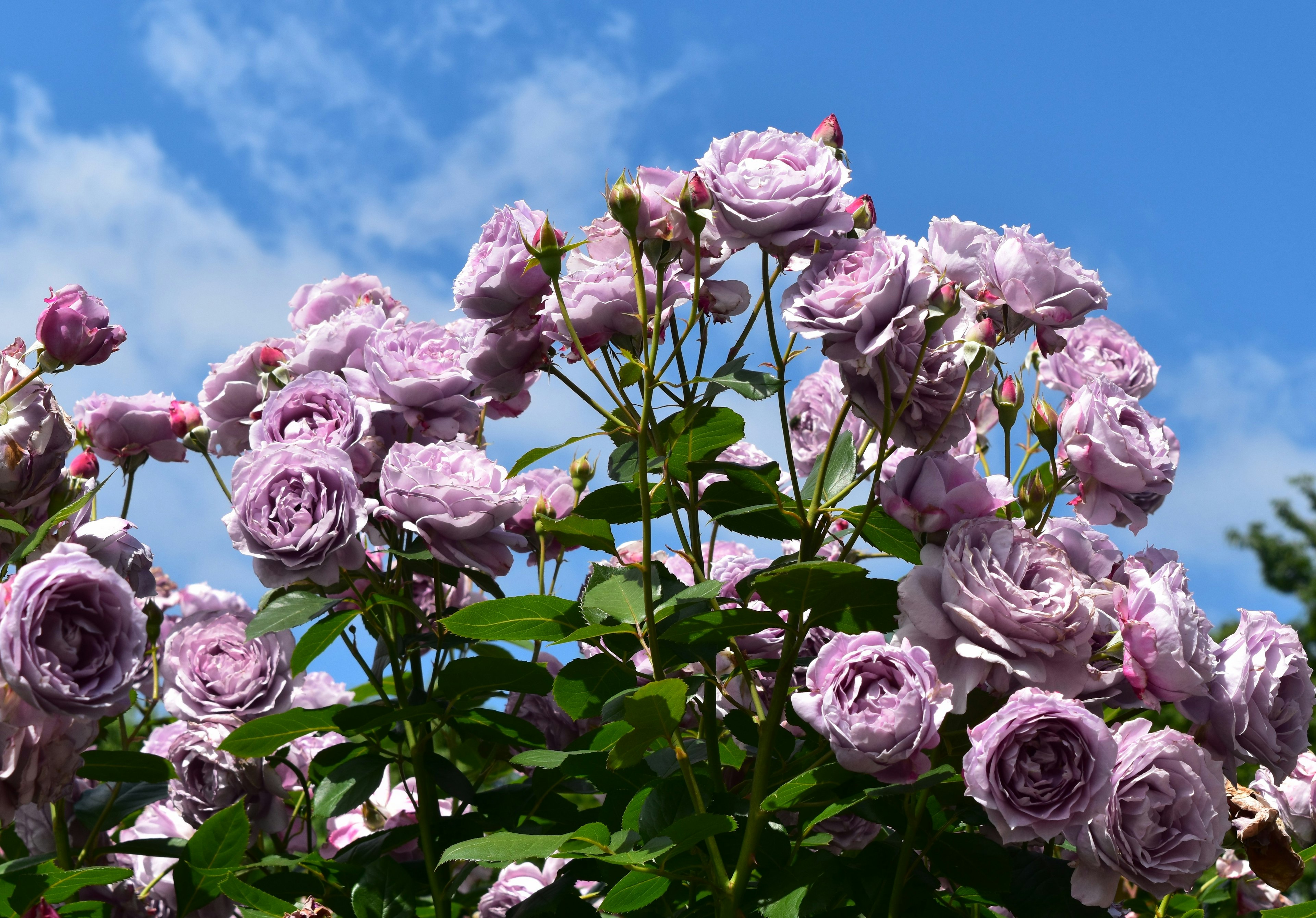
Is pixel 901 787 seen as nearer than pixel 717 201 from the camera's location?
Yes

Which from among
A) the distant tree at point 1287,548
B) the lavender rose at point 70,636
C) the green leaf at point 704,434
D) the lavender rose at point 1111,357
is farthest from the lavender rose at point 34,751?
the distant tree at point 1287,548

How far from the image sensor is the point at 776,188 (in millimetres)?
2020

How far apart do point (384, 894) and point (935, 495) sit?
1.43 meters

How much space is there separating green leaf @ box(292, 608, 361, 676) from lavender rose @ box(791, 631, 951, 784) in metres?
1.10

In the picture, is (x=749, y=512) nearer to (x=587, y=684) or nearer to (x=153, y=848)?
(x=587, y=684)

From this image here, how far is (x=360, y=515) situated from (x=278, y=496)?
17cm

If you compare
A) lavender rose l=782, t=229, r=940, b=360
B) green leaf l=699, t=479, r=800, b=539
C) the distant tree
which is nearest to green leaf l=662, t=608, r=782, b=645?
green leaf l=699, t=479, r=800, b=539

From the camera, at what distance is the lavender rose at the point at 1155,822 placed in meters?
1.90

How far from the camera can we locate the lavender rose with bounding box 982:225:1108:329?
212 centimetres

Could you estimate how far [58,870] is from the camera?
223 cm

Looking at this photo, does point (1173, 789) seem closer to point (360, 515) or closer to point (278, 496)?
point (360, 515)

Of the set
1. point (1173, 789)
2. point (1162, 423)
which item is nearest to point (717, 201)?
point (1162, 423)

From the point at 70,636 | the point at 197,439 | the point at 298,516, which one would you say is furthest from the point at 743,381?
the point at 197,439

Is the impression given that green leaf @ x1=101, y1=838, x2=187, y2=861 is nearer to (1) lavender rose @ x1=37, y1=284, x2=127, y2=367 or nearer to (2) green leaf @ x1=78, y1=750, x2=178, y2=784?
(2) green leaf @ x1=78, y1=750, x2=178, y2=784
